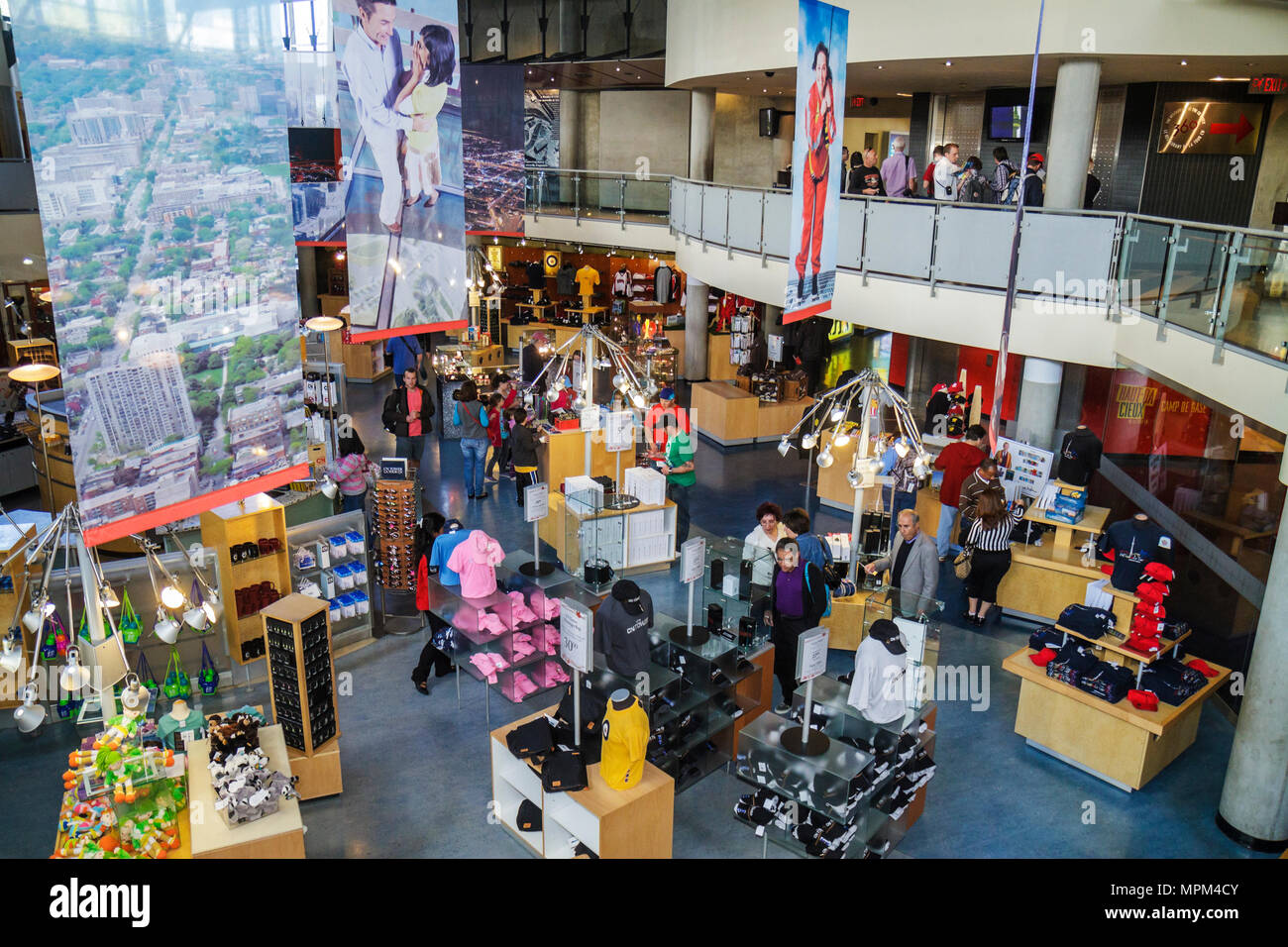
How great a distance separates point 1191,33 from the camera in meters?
10.8

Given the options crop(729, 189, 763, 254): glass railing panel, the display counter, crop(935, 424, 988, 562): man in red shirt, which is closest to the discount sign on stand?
crop(935, 424, 988, 562): man in red shirt

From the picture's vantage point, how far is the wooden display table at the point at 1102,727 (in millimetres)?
7727

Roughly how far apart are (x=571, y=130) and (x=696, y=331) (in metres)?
10.6

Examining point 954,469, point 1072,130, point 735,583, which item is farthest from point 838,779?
point 1072,130

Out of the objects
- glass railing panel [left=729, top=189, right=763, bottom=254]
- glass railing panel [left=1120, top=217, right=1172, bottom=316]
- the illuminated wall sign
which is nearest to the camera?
glass railing panel [left=1120, top=217, right=1172, bottom=316]

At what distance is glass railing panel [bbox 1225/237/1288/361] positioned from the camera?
24.8 ft

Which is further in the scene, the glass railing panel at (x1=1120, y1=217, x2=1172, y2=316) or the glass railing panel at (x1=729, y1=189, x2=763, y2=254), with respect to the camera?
the glass railing panel at (x1=729, y1=189, x2=763, y2=254)

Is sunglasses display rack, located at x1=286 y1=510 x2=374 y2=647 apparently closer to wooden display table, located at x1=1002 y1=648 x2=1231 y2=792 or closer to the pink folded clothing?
the pink folded clothing

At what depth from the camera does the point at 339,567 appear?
9.96 meters

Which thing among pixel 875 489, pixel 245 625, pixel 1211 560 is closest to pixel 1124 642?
pixel 1211 560

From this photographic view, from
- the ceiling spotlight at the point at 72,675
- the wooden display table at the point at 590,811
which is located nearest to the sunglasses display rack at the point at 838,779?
the wooden display table at the point at 590,811

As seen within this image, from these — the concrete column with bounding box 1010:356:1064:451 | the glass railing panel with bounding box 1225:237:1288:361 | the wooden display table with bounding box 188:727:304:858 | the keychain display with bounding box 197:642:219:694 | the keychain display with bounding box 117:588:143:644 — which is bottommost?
the keychain display with bounding box 197:642:219:694

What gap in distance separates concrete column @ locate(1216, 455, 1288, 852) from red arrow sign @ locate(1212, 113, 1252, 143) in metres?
9.45
